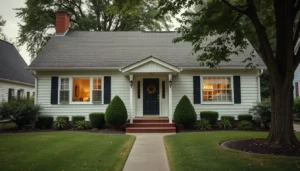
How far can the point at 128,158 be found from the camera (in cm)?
637

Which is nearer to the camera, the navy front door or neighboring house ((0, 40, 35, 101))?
the navy front door

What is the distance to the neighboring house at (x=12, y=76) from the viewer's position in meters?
18.6

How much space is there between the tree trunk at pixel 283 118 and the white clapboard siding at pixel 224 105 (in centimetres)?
580

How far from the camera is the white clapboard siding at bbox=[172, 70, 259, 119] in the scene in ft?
43.2

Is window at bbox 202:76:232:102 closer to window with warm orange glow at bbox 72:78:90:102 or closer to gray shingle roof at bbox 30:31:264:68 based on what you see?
gray shingle roof at bbox 30:31:264:68

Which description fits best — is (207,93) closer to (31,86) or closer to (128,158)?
(128,158)

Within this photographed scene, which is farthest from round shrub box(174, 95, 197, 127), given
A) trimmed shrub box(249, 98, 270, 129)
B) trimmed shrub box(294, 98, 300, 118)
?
trimmed shrub box(294, 98, 300, 118)

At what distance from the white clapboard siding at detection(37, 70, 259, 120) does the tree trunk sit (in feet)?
19.1

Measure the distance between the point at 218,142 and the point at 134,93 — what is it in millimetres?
6122

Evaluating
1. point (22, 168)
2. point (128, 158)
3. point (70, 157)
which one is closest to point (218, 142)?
point (128, 158)

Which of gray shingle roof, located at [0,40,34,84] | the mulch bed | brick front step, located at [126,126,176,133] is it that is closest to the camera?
the mulch bed

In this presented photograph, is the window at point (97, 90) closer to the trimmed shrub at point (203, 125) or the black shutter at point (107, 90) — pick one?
the black shutter at point (107, 90)

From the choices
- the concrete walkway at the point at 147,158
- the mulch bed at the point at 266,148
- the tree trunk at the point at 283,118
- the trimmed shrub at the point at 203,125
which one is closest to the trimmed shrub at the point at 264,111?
the trimmed shrub at the point at 203,125

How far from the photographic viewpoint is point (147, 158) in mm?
6391
